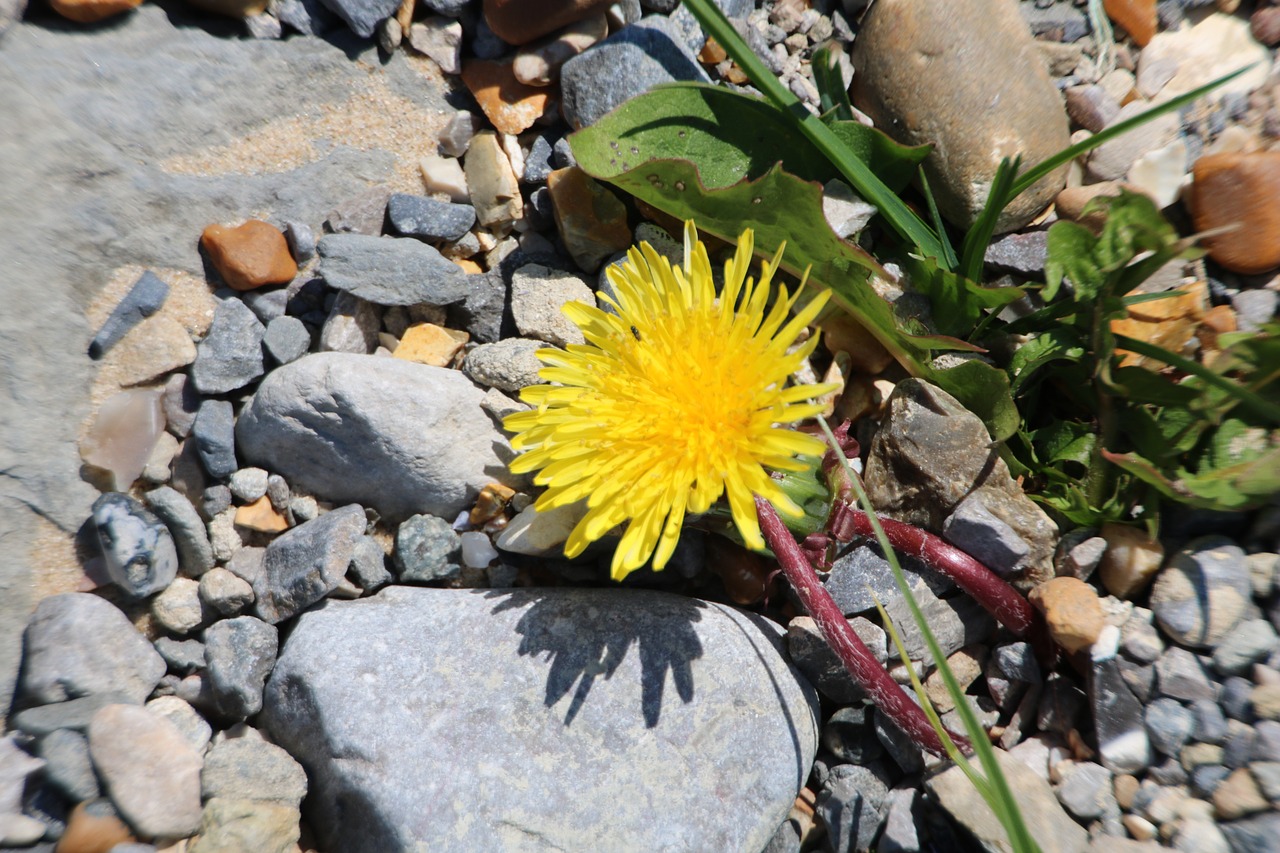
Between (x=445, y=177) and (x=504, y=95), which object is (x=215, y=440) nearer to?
(x=445, y=177)

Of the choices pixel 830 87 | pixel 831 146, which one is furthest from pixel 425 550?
pixel 830 87

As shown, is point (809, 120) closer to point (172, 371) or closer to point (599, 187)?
point (599, 187)

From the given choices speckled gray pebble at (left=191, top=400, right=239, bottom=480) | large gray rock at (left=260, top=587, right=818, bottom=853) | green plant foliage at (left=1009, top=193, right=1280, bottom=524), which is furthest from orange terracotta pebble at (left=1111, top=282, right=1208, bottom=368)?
speckled gray pebble at (left=191, top=400, right=239, bottom=480)

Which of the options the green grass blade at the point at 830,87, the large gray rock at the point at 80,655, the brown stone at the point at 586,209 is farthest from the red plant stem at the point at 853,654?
the large gray rock at the point at 80,655

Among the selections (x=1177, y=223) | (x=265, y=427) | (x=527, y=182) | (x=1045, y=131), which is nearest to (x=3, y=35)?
(x=265, y=427)

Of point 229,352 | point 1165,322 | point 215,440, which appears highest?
point 1165,322

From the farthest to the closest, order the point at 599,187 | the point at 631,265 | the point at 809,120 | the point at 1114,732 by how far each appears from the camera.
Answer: the point at 599,187, the point at 809,120, the point at 631,265, the point at 1114,732

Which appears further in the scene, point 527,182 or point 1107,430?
point 527,182
